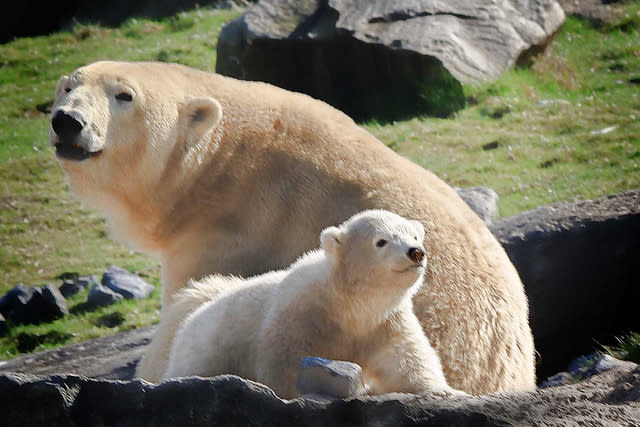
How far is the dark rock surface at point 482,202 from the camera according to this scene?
842 centimetres

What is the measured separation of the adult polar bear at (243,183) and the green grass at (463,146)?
358 centimetres

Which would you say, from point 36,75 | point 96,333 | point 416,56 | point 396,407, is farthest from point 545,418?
point 36,75

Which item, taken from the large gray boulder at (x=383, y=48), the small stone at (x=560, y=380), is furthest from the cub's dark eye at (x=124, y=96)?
the large gray boulder at (x=383, y=48)

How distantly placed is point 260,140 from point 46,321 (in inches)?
179

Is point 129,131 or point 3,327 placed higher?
point 129,131

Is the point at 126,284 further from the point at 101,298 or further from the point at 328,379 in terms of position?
the point at 328,379

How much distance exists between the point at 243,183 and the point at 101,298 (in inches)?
171

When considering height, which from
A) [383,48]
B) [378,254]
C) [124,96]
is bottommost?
[383,48]

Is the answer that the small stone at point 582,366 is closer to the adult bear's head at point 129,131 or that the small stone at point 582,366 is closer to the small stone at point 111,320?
the adult bear's head at point 129,131

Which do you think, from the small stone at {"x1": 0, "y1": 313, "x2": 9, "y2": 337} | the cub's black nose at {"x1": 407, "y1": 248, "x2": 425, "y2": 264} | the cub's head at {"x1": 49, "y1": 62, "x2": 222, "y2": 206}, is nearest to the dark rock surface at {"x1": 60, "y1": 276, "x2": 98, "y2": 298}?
the small stone at {"x1": 0, "y1": 313, "x2": 9, "y2": 337}

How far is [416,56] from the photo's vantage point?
525 inches

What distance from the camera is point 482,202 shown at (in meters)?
8.73

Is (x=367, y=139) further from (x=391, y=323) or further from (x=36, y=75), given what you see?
(x=36, y=75)

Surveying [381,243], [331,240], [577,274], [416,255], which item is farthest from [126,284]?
[416,255]
